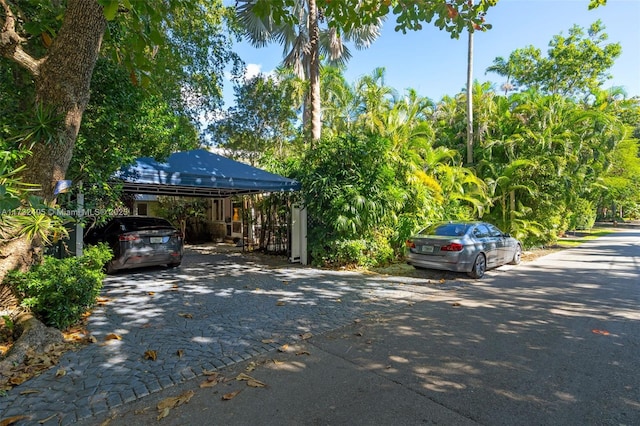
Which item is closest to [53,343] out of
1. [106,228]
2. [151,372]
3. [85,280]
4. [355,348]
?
[85,280]

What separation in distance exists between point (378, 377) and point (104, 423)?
2.47 m

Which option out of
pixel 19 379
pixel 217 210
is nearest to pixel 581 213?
pixel 217 210

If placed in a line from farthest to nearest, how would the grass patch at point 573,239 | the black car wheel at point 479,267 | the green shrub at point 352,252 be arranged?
the grass patch at point 573,239 < the green shrub at point 352,252 < the black car wheel at point 479,267

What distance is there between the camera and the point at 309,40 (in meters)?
13.9

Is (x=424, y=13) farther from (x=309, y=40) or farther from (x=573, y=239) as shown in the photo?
(x=573, y=239)

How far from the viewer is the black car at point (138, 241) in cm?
864

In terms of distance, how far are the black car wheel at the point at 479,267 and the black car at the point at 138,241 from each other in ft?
25.0

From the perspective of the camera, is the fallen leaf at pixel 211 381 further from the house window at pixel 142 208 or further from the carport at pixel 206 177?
the house window at pixel 142 208

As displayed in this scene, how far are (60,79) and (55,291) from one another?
112 inches

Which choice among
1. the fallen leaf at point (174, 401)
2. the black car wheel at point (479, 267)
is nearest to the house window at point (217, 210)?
the black car wheel at point (479, 267)

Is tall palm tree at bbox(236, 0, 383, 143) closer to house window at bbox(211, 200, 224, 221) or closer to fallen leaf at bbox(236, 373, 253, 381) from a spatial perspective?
house window at bbox(211, 200, 224, 221)

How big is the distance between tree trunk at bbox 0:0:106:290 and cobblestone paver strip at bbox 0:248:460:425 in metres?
1.99

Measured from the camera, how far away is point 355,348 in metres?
4.49

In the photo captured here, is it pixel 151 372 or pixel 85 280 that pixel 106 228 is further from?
pixel 151 372
